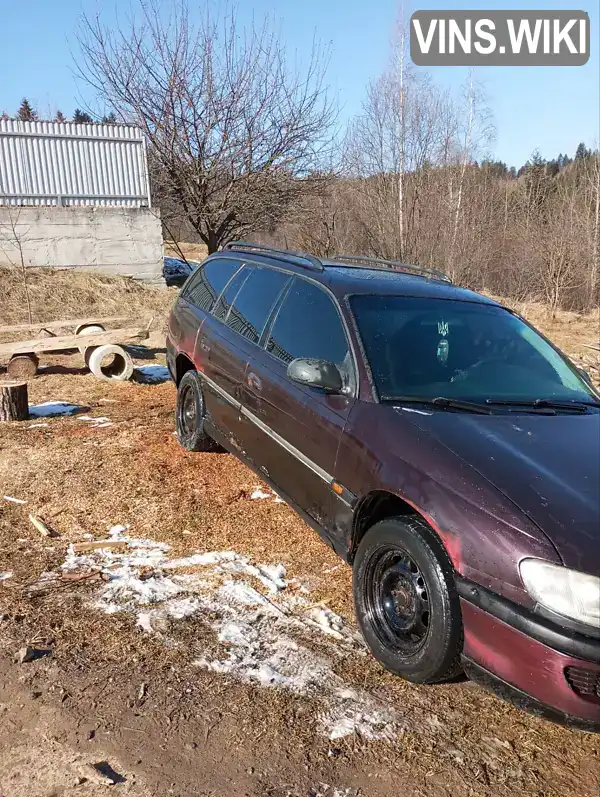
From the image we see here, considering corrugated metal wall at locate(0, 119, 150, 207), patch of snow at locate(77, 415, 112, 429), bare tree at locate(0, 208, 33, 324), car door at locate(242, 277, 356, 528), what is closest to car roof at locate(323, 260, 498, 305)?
car door at locate(242, 277, 356, 528)

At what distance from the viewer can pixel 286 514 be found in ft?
15.1

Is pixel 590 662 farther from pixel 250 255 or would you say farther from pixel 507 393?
pixel 250 255

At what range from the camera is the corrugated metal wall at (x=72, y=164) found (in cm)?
1479

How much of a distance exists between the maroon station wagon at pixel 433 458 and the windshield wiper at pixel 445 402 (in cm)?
1

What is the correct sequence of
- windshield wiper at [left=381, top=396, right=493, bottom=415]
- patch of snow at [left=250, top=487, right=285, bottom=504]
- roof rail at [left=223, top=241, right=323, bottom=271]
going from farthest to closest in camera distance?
patch of snow at [left=250, top=487, right=285, bottom=504] → roof rail at [left=223, top=241, right=323, bottom=271] → windshield wiper at [left=381, top=396, right=493, bottom=415]

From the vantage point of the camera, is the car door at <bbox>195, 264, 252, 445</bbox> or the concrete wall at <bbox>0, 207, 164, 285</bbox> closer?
the car door at <bbox>195, 264, 252, 445</bbox>

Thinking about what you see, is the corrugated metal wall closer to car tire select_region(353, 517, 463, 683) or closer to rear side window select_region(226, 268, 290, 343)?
rear side window select_region(226, 268, 290, 343)

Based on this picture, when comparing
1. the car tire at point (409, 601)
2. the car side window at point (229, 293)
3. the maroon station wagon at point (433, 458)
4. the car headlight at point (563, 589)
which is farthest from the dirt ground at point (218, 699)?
the car side window at point (229, 293)

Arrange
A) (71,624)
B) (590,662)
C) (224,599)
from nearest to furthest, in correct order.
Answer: (590,662) < (71,624) < (224,599)

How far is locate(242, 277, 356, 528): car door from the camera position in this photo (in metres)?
3.39

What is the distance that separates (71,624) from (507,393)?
8.53ft

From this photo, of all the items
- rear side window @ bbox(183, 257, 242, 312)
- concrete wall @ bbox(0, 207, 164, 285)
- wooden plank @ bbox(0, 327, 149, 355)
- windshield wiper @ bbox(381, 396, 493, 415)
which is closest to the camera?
windshield wiper @ bbox(381, 396, 493, 415)

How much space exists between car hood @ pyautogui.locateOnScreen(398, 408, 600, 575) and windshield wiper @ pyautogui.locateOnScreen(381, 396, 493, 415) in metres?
0.08

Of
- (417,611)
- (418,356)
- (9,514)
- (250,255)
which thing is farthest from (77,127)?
(417,611)
